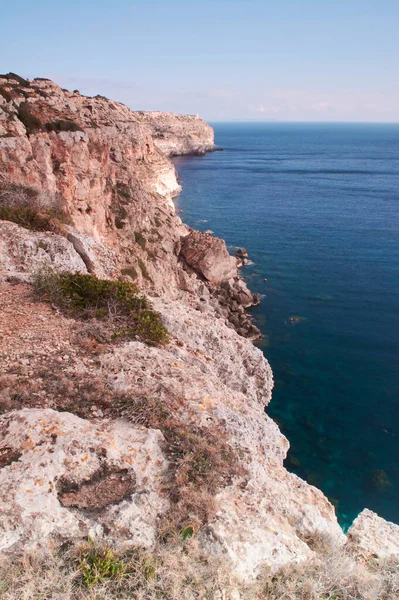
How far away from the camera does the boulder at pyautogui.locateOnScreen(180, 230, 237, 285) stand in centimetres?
3500

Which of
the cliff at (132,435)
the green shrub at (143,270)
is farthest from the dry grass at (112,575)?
the green shrub at (143,270)

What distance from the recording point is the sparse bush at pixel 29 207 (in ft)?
52.1

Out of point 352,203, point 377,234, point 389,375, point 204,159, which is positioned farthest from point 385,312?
point 204,159

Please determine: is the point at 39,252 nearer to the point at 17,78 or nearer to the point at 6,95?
the point at 6,95

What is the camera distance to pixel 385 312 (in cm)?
3259

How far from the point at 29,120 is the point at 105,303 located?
15.7 m

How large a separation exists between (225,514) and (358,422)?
17.9 m

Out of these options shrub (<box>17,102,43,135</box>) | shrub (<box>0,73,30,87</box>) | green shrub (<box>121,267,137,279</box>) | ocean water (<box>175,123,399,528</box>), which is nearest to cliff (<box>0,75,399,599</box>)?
green shrub (<box>121,267,137,279</box>)

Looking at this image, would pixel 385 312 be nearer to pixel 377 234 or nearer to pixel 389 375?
pixel 389 375

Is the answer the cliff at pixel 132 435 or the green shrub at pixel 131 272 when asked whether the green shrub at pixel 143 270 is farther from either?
the cliff at pixel 132 435

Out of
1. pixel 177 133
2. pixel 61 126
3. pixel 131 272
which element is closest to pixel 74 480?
pixel 131 272

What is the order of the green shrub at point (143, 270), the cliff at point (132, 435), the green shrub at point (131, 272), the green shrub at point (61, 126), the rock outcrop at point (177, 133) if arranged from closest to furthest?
1. the cliff at point (132, 435)
2. the green shrub at point (61, 126)
3. the green shrub at point (131, 272)
4. the green shrub at point (143, 270)
5. the rock outcrop at point (177, 133)

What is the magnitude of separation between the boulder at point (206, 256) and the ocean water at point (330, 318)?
14.5ft

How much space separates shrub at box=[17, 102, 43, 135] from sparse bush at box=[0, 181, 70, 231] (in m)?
4.22
